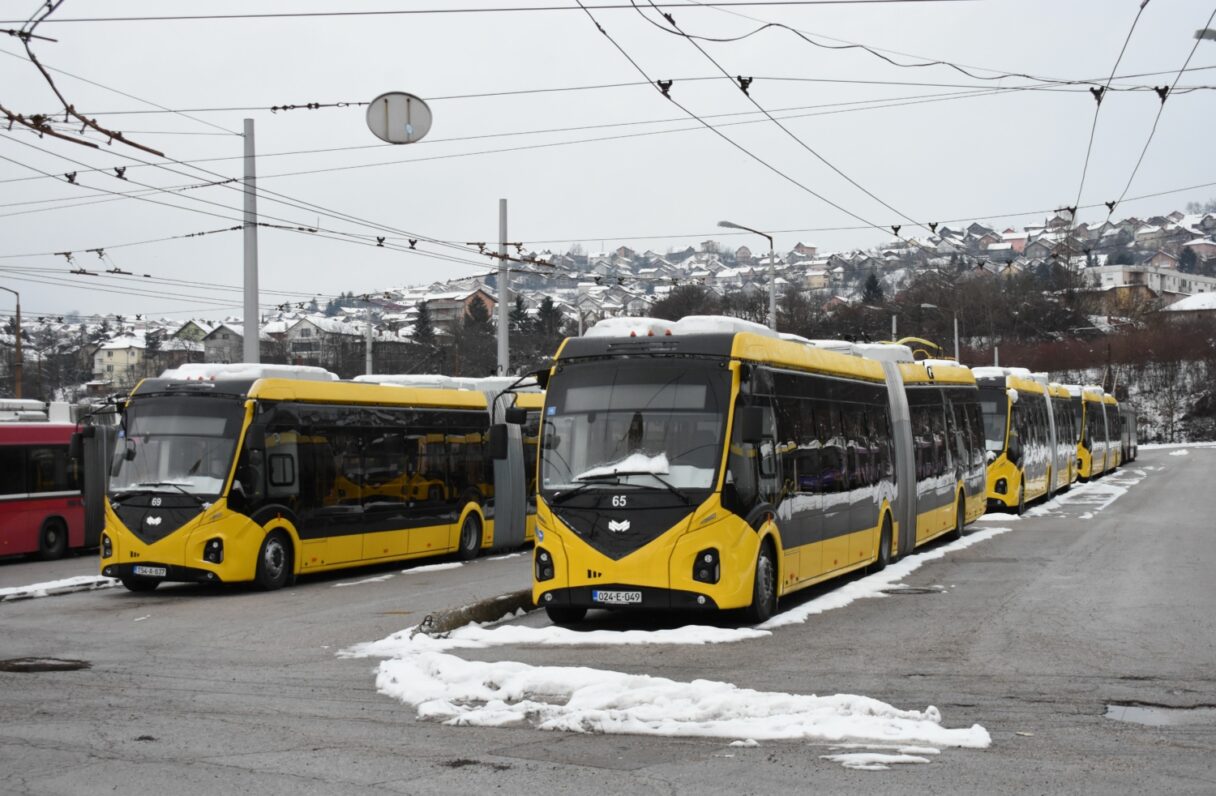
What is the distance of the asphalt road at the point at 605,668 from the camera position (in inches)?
291

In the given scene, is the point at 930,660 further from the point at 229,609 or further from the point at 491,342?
the point at 491,342

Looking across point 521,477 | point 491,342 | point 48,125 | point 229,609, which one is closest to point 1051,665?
point 229,609

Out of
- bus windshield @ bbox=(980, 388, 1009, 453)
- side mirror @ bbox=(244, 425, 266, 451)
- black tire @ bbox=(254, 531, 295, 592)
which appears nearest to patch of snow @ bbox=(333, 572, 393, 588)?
black tire @ bbox=(254, 531, 295, 592)

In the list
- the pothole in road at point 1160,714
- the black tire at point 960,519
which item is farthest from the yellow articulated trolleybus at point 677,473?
the black tire at point 960,519

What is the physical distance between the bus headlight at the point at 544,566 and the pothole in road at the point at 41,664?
4.21 metres

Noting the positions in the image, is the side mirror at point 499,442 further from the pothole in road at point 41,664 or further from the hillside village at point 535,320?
the hillside village at point 535,320

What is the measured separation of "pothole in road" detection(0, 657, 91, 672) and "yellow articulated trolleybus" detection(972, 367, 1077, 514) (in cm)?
2407

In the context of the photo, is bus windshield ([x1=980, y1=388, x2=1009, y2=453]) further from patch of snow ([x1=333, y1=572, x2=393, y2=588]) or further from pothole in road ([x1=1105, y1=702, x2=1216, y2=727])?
pothole in road ([x1=1105, y1=702, x2=1216, y2=727])

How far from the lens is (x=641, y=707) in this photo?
359 inches

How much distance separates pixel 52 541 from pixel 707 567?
59.0ft

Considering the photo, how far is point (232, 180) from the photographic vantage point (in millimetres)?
26125

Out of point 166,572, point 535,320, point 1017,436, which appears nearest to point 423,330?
point 535,320

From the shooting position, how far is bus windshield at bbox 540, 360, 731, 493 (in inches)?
533

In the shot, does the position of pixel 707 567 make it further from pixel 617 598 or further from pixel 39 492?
pixel 39 492
